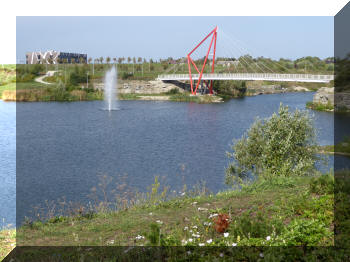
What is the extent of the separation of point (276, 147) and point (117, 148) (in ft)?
30.6

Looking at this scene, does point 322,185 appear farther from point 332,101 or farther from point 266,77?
point 266,77

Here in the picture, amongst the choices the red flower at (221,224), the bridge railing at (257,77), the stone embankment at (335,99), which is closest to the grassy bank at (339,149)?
the red flower at (221,224)

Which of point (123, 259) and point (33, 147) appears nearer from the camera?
point (123, 259)

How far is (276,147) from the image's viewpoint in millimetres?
9164

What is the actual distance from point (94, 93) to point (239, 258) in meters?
42.1

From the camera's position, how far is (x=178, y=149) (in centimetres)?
1680

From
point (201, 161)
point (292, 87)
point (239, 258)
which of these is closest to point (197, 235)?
point (239, 258)

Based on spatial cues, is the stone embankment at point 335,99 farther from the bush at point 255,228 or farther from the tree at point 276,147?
the bush at point 255,228

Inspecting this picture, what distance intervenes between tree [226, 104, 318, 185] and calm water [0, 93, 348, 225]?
1.36m

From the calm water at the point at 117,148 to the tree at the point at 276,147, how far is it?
1.36 metres

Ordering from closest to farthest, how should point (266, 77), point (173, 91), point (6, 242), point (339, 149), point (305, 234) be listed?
point (305, 234) → point (6, 242) → point (339, 149) → point (266, 77) → point (173, 91)

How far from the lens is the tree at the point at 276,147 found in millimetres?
9062

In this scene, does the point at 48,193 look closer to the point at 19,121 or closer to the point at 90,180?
the point at 90,180

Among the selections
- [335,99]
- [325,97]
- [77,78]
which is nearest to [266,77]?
[325,97]
